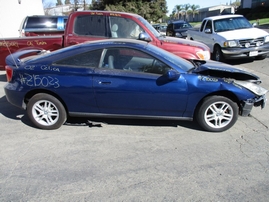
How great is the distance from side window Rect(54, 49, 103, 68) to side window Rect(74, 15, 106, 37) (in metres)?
2.59

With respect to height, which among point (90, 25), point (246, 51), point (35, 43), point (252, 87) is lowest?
point (252, 87)

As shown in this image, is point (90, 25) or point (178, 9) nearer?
point (90, 25)

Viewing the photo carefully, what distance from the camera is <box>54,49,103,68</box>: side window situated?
4102 mm

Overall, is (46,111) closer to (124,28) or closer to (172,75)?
(172,75)

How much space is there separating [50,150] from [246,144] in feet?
9.60

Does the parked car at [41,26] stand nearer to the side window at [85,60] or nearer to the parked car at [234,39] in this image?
the parked car at [234,39]

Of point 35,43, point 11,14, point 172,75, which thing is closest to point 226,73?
point 172,75

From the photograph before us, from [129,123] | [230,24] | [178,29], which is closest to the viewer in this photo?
[129,123]

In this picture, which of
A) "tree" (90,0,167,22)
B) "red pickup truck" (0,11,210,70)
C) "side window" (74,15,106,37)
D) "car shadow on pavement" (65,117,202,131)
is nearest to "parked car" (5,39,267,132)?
"car shadow on pavement" (65,117,202,131)

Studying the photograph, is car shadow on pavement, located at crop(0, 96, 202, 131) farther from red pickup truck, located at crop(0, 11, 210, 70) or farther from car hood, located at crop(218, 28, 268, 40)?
car hood, located at crop(218, 28, 268, 40)

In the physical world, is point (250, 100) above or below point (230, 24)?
below

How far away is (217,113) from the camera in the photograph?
161 inches

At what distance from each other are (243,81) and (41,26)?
32.3ft

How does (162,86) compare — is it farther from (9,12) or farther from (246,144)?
(9,12)
